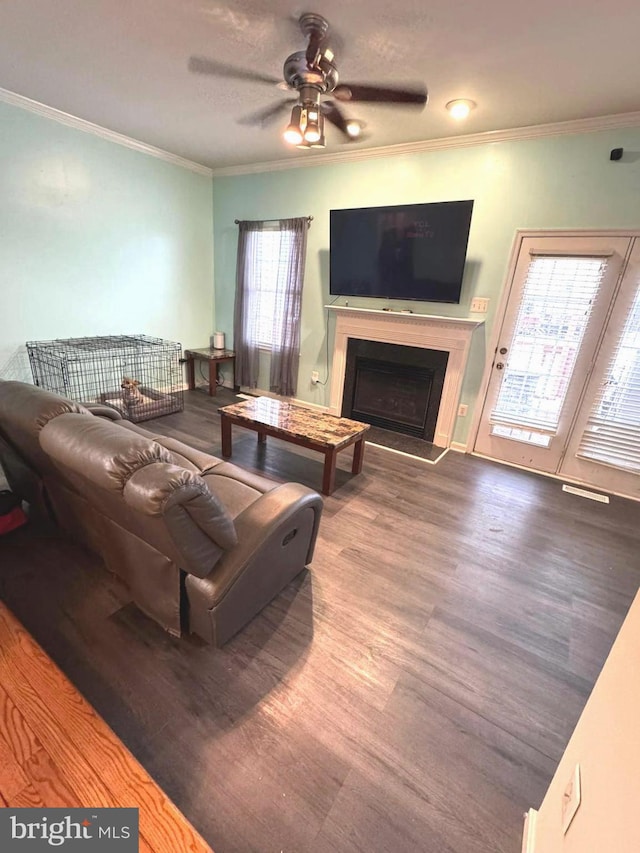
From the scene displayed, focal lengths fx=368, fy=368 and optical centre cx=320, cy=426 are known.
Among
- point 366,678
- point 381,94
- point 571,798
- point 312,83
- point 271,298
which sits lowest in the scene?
point 366,678

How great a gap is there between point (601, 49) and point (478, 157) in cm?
123

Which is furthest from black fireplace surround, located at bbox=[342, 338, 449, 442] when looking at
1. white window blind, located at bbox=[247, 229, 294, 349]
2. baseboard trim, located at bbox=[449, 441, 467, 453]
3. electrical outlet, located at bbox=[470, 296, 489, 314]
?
white window blind, located at bbox=[247, 229, 294, 349]

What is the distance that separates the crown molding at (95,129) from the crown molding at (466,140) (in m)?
0.69

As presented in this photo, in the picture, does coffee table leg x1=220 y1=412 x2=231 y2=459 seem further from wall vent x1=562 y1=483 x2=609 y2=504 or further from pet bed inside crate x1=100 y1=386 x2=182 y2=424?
wall vent x1=562 y1=483 x2=609 y2=504

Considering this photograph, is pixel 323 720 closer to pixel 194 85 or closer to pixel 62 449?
pixel 62 449

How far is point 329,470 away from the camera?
2637 mm

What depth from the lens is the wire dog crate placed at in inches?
141

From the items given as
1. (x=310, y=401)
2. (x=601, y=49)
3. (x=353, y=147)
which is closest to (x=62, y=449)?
(x=601, y=49)

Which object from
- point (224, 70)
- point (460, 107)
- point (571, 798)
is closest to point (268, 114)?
point (224, 70)

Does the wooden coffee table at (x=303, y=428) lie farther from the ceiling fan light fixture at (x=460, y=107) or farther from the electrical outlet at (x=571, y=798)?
the ceiling fan light fixture at (x=460, y=107)

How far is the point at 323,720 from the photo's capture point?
1.32m

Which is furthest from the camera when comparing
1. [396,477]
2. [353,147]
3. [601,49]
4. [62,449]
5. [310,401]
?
[310,401]

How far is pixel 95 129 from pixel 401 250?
3.12 m

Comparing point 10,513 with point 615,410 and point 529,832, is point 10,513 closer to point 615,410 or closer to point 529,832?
point 529,832
